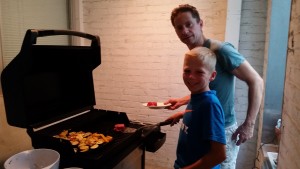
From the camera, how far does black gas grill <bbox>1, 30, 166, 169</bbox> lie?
39.9 inches

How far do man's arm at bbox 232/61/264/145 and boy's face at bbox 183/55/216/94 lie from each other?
379 mm

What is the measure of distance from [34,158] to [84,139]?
0.25 meters

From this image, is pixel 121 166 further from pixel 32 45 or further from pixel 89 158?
pixel 32 45

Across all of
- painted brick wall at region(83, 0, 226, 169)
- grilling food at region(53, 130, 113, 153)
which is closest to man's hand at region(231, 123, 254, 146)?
grilling food at region(53, 130, 113, 153)

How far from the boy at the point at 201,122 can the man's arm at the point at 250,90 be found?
37 centimetres

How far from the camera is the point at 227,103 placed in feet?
4.44

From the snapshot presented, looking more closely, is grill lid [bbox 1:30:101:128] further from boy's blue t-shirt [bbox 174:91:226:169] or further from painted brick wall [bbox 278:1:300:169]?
painted brick wall [bbox 278:1:300:169]

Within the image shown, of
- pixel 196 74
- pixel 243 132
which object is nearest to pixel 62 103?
pixel 196 74

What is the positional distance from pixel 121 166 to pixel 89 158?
23 cm

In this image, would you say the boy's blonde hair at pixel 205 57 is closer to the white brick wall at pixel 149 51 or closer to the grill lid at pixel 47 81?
the grill lid at pixel 47 81

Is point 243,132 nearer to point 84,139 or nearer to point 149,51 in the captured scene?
point 84,139

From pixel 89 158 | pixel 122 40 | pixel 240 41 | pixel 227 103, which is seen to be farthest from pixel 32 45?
pixel 240 41

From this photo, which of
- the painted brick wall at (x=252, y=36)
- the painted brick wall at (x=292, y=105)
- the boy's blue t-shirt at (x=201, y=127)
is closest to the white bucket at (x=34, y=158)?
the boy's blue t-shirt at (x=201, y=127)

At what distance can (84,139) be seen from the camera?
1209mm
